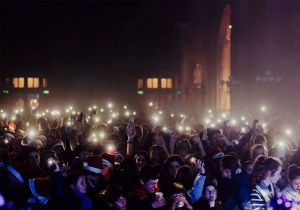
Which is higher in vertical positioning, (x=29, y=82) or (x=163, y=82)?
(x=163, y=82)

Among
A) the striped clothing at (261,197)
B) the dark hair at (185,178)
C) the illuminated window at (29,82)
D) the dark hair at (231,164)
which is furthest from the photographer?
the illuminated window at (29,82)

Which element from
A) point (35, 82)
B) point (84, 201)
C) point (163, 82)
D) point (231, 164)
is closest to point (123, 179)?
point (84, 201)

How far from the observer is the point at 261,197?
4410mm

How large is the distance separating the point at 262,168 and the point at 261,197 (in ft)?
1.33

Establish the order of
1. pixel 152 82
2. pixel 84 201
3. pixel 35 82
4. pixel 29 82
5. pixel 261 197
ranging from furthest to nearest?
pixel 35 82 → pixel 29 82 → pixel 152 82 → pixel 261 197 → pixel 84 201

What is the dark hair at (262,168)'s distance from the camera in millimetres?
4504

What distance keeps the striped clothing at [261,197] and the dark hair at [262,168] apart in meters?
0.10

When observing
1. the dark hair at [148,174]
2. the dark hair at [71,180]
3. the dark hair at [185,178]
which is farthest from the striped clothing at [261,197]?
the dark hair at [71,180]

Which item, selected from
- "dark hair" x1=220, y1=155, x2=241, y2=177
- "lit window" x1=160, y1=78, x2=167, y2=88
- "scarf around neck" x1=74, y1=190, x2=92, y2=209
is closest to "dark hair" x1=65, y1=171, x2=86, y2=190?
"scarf around neck" x1=74, y1=190, x2=92, y2=209

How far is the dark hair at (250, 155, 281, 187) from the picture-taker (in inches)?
177

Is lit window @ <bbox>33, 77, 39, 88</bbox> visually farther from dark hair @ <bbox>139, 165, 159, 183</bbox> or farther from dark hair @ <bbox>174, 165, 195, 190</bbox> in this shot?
dark hair @ <bbox>139, 165, 159, 183</bbox>

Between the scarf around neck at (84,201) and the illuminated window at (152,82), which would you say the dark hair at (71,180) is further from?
the illuminated window at (152,82)

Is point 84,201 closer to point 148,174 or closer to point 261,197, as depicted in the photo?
point 148,174

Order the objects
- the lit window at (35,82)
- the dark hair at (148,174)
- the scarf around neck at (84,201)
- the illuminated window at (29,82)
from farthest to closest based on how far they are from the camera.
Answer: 1. the lit window at (35,82)
2. the illuminated window at (29,82)
3. the dark hair at (148,174)
4. the scarf around neck at (84,201)
